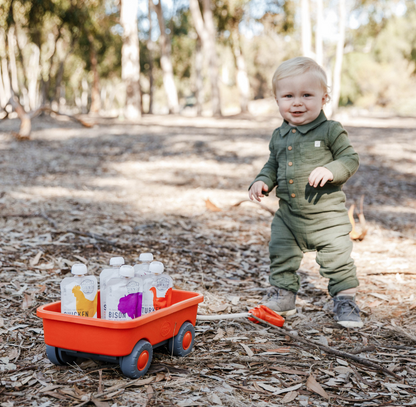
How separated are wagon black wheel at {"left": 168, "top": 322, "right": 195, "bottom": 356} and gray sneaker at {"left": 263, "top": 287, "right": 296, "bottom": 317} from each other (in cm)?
78

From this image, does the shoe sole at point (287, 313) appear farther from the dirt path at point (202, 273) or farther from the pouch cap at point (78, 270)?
the pouch cap at point (78, 270)

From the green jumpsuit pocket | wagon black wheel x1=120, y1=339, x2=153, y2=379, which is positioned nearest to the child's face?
the green jumpsuit pocket

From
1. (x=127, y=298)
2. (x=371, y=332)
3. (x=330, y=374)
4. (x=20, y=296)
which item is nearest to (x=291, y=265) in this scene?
(x=371, y=332)

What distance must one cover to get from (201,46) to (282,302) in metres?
28.8

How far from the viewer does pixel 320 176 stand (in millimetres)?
2844

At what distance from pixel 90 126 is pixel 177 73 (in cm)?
2787

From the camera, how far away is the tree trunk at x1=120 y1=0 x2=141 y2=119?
55.0ft

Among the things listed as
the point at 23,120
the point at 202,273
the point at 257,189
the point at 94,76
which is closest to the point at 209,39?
the point at 94,76

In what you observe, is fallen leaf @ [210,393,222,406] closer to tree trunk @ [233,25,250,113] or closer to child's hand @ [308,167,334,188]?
child's hand @ [308,167,334,188]

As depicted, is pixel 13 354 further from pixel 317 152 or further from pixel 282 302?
pixel 317 152

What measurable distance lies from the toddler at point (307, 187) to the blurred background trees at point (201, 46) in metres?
10.9

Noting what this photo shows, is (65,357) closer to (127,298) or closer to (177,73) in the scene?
(127,298)

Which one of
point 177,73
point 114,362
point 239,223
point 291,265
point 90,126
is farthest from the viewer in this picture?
point 177,73

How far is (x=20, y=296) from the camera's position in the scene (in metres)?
3.28
